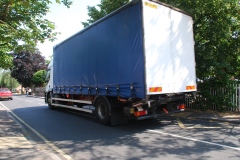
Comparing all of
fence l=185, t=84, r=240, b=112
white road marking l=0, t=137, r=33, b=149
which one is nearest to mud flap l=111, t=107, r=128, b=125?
white road marking l=0, t=137, r=33, b=149

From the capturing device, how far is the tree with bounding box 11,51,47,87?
53375 mm

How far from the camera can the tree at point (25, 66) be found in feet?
175

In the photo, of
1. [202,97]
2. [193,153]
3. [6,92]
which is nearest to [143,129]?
[193,153]

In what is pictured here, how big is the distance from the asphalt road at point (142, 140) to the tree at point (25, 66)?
47.2m

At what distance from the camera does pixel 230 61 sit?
12016 millimetres

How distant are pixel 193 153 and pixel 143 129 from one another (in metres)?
3.04

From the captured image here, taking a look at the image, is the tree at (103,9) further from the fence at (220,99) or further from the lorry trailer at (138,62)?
the fence at (220,99)

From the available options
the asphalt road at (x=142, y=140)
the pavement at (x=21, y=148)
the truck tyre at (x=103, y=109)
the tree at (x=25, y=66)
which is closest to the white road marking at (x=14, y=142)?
the pavement at (x=21, y=148)

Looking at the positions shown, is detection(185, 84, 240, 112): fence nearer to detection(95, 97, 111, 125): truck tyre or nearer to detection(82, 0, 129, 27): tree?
detection(95, 97, 111, 125): truck tyre

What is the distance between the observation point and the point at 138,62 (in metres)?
7.54

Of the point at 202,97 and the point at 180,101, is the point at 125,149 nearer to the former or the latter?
the point at 180,101

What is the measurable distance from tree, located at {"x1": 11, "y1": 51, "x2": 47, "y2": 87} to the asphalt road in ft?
155

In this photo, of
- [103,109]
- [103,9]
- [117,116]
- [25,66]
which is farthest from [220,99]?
[25,66]

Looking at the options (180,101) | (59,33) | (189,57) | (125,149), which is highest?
(59,33)
